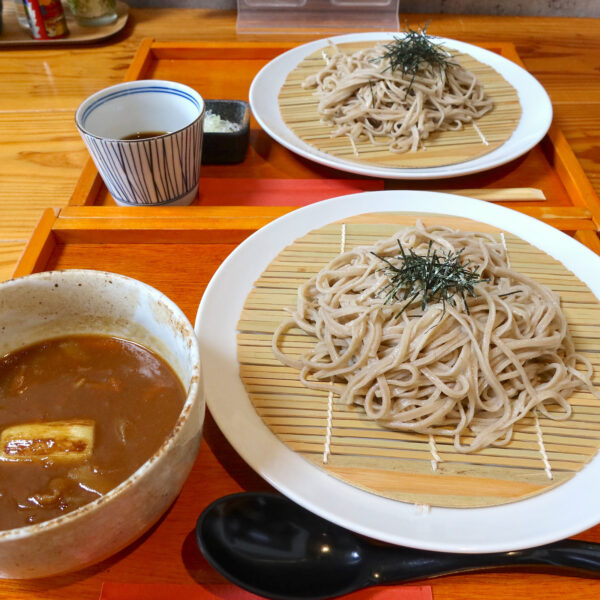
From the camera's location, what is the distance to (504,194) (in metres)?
1.79

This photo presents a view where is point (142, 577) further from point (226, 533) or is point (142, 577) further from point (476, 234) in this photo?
point (476, 234)

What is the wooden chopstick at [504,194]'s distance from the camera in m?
1.78

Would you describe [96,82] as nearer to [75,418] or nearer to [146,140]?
[146,140]

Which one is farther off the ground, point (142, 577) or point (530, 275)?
point (530, 275)

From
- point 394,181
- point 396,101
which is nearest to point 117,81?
point 396,101

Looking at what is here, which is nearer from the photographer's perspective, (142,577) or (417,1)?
(142,577)

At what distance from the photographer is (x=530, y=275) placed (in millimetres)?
1450

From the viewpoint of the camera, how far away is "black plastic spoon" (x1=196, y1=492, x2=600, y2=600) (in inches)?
36.2

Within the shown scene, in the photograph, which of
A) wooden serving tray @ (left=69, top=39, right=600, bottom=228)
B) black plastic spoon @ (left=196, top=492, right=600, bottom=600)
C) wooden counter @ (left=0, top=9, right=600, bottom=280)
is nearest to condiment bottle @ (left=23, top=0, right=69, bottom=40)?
wooden counter @ (left=0, top=9, right=600, bottom=280)

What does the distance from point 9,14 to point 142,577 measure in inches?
131

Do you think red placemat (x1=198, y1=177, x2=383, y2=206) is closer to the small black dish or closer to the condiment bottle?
the small black dish

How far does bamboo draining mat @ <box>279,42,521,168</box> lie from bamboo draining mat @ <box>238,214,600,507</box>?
69cm

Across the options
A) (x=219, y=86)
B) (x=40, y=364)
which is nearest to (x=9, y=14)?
(x=219, y=86)

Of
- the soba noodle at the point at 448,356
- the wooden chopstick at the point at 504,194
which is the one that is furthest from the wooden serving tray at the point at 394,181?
the soba noodle at the point at 448,356
